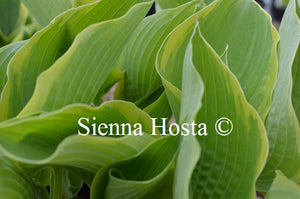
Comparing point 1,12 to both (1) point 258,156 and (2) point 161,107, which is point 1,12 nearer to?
(2) point 161,107

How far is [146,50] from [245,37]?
10 centimetres

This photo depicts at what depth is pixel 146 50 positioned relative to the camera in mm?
421

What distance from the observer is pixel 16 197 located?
281 mm

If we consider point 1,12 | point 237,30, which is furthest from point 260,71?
point 1,12

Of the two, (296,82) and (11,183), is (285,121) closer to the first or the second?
(296,82)

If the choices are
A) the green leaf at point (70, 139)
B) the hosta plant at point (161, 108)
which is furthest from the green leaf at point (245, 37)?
the green leaf at point (70, 139)

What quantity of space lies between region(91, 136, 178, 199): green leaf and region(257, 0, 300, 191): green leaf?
0.31 ft

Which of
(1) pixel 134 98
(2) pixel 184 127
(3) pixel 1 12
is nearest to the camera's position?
(2) pixel 184 127

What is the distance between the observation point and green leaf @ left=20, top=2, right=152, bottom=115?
0.91 ft

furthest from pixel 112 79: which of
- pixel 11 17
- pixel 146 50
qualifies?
pixel 11 17

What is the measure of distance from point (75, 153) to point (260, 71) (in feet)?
0.55

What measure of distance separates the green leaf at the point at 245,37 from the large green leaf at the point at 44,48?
7cm

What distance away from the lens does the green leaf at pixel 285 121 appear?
0.32 m

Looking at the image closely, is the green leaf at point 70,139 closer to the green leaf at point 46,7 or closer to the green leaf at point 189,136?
the green leaf at point 189,136
